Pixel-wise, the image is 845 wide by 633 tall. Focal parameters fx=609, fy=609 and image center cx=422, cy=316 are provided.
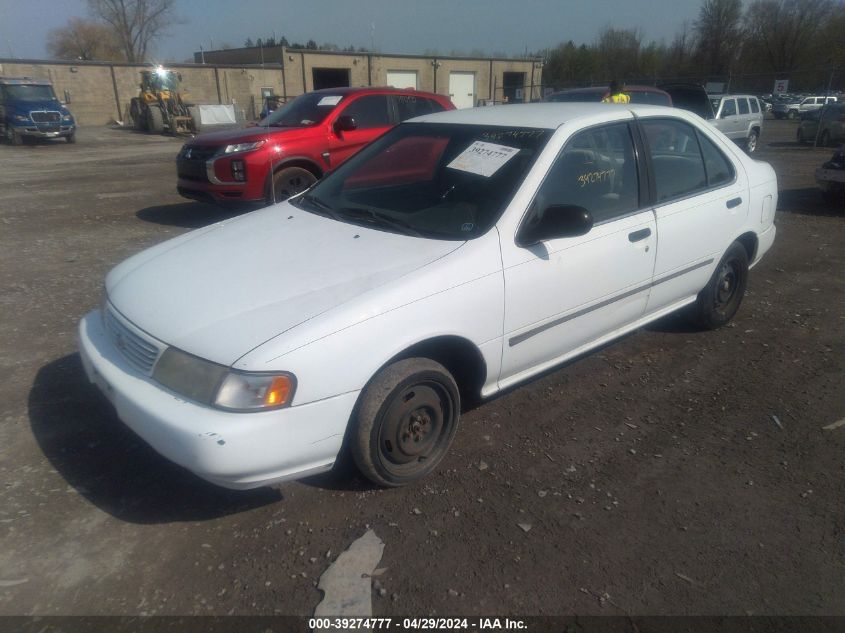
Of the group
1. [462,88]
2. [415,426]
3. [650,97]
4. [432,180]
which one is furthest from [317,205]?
[462,88]

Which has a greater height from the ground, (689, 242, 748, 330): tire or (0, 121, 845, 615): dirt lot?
(689, 242, 748, 330): tire

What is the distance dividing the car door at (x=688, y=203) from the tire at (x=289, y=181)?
4.83 meters

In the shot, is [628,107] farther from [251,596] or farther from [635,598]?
[251,596]

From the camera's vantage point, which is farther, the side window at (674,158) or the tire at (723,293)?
the tire at (723,293)

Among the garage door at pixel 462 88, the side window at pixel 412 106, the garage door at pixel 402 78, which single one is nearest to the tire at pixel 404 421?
the side window at pixel 412 106

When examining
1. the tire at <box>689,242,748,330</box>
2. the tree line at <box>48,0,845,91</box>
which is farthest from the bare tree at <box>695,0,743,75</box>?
the tire at <box>689,242,748,330</box>

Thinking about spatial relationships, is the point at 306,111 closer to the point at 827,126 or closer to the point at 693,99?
the point at 693,99

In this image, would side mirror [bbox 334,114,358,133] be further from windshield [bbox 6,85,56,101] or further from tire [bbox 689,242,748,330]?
windshield [bbox 6,85,56,101]

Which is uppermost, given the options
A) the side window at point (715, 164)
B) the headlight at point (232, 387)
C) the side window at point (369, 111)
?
the side window at point (369, 111)

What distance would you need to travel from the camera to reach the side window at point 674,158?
12.8ft

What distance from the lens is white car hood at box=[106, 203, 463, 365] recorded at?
8.21ft

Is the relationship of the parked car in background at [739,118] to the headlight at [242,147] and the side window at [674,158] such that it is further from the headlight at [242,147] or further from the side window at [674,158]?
the side window at [674,158]

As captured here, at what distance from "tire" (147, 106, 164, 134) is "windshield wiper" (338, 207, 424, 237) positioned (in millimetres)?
26897

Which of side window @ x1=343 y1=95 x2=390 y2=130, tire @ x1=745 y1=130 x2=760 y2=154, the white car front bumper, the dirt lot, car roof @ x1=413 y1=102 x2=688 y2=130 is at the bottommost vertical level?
the dirt lot
